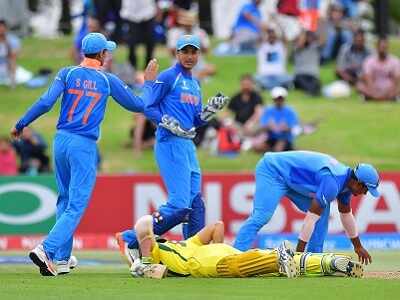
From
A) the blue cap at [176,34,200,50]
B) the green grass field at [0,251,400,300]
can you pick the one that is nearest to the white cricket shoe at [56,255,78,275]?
the green grass field at [0,251,400,300]

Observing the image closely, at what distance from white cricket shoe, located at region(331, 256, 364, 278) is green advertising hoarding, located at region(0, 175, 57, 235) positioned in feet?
30.6

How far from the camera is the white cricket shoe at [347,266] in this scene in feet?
40.1

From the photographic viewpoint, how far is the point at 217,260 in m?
12.3

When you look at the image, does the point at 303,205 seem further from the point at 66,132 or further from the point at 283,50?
the point at 283,50

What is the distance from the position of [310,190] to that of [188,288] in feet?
9.88

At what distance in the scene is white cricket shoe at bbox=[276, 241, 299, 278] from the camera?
39.6 ft

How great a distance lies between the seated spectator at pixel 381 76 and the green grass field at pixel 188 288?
13856 millimetres

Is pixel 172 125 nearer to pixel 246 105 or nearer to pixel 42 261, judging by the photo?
pixel 42 261

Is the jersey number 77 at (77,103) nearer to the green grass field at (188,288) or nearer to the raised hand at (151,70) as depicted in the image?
the raised hand at (151,70)

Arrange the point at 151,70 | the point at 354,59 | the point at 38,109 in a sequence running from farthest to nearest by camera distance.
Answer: the point at 354,59
the point at 151,70
the point at 38,109

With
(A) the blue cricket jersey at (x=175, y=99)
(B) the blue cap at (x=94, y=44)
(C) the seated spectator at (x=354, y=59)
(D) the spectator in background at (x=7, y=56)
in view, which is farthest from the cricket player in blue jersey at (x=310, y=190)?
(C) the seated spectator at (x=354, y=59)

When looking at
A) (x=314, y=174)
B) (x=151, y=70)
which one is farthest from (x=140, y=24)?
(x=314, y=174)

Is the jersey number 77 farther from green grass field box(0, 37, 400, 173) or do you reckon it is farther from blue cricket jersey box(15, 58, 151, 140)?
green grass field box(0, 37, 400, 173)

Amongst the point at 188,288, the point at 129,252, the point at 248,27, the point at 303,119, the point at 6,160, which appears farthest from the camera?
the point at 248,27
